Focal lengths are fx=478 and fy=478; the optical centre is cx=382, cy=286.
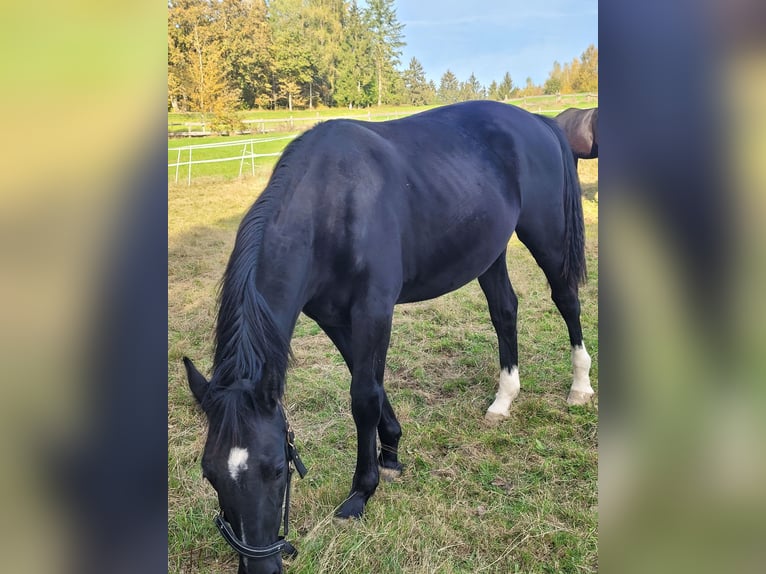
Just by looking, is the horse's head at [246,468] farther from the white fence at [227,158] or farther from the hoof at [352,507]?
the white fence at [227,158]

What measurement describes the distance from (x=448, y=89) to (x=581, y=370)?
204 centimetres

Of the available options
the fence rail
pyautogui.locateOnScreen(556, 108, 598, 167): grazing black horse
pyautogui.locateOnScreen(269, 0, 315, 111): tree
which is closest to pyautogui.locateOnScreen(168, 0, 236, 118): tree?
the fence rail

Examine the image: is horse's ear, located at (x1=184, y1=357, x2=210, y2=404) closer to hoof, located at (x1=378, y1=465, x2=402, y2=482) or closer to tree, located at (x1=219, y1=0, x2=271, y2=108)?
hoof, located at (x1=378, y1=465, x2=402, y2=482)

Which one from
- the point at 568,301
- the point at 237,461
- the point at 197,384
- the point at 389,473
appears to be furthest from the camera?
the point at 568,301

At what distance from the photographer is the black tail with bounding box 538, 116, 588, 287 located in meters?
3.29

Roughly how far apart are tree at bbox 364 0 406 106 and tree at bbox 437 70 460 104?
0.34 metres

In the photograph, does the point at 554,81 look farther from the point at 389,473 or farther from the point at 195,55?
the point at 389,473

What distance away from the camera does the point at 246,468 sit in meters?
1.53

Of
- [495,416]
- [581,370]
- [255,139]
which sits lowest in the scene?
[495,416]

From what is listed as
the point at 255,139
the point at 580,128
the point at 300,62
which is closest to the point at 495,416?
the point at 580,128
